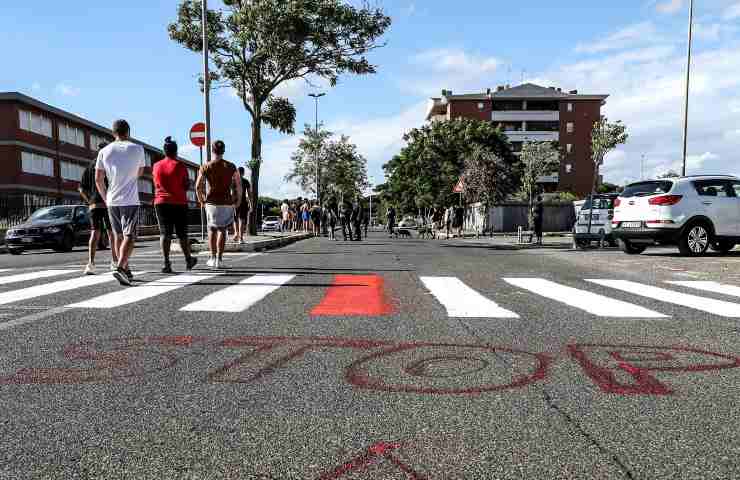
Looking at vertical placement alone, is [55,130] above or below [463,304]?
above

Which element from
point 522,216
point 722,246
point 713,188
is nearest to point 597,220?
point 722,246

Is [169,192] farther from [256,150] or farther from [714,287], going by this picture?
[256,150]

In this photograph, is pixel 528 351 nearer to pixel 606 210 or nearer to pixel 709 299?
pixel 709 299

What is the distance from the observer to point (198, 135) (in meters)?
16.1

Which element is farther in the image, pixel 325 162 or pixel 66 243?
pixel 325 162

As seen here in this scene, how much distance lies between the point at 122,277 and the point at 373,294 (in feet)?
9.95

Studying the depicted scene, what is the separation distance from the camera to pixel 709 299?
6.88m

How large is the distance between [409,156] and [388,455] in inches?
2269

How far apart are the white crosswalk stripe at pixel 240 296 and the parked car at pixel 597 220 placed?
12.9 meters

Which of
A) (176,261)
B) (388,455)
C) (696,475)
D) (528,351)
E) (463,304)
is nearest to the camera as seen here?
(696,475)

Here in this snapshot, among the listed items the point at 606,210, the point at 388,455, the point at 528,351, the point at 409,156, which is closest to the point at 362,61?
the point at 606,210

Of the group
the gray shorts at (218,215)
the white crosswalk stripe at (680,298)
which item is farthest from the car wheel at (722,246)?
the gray shorts at (218,215)

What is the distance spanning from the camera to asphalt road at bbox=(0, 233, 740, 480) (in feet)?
7.84

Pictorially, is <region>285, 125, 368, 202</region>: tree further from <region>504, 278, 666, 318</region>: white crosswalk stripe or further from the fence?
<region>504, 278, 666, 318</region>: white crosswalk stripe
